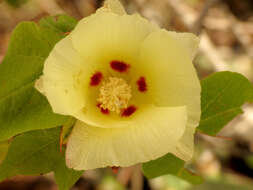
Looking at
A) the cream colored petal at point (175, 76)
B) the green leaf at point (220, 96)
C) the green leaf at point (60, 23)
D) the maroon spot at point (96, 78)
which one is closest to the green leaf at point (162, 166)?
the green leaf at point (220, 96)

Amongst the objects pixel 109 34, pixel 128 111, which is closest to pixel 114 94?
pixel 128 111

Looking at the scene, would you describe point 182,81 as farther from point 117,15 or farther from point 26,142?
point 26,142

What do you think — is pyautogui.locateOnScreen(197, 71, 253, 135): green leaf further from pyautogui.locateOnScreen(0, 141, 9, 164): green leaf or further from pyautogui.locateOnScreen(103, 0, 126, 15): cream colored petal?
pyautogui.locateOnScreen(0, 141, 9, 164): green leaf

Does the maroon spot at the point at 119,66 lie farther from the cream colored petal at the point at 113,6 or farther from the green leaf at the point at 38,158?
the green leaf at the point at 38,158

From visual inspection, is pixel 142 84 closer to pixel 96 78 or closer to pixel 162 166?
pixel 96 78

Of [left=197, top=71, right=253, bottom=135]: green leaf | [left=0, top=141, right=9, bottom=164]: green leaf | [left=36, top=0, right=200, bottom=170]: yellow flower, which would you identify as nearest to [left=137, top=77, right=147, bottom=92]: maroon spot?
[left=36, top=0, right=200, bottom=170]: yellow flower
